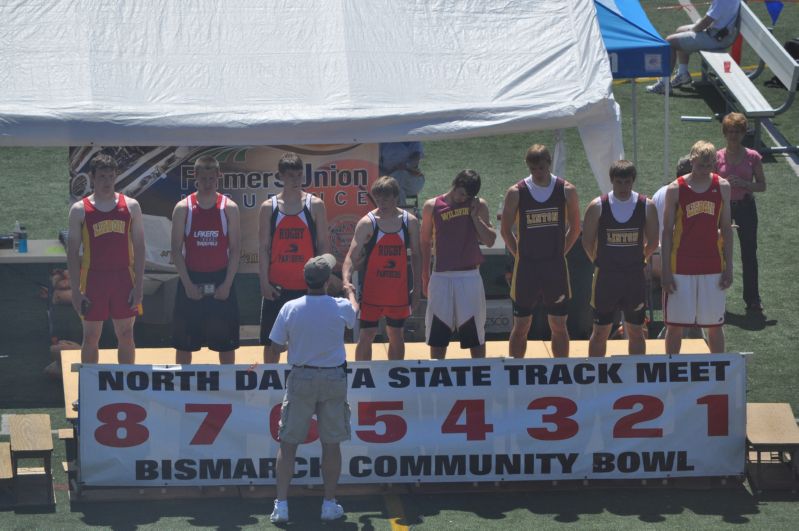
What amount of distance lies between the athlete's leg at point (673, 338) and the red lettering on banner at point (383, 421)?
2.09 meters

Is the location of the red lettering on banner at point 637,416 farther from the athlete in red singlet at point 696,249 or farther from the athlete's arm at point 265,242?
the athlete's arm at point 265,242

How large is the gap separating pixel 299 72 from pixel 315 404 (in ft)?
11.3

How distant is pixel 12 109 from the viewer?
10.1 meters

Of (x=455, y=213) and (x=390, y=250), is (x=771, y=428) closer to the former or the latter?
(x=455, y=213)

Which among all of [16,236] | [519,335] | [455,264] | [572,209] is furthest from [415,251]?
[16,236]

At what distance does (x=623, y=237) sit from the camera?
31.2 feet

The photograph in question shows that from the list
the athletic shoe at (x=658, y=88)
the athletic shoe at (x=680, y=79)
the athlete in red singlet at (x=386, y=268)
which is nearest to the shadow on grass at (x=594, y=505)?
the athlete in red singlet at (x=386, y=268)

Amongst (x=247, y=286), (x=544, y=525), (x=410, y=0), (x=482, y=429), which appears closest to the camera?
(x=544, y=525)

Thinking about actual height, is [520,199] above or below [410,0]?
below

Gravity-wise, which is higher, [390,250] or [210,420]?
[390,250]

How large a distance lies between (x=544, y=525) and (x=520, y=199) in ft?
7.83

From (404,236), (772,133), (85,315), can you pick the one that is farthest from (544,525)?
(772,133)

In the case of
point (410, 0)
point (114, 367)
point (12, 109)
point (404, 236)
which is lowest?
point (114, 367)

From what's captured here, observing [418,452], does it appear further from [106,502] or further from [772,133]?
[772,133]
